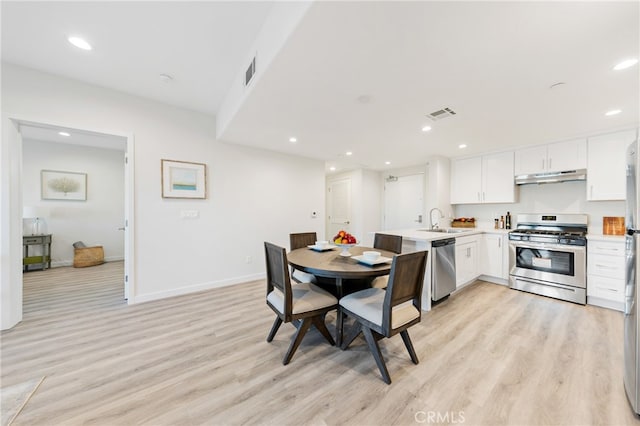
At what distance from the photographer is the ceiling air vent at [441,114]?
98.0 inches

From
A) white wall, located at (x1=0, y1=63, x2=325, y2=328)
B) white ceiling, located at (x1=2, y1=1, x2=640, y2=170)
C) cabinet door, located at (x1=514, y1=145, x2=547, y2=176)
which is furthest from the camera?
cabinet door, located at (x1=514, y1=145, x2=547, y2=176)

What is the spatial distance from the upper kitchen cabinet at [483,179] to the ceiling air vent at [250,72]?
4110mm

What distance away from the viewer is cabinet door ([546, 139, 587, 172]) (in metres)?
3.22

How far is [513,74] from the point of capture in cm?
183

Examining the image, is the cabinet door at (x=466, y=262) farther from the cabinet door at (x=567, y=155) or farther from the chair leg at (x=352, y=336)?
the chair leg at (x=352, y=336)

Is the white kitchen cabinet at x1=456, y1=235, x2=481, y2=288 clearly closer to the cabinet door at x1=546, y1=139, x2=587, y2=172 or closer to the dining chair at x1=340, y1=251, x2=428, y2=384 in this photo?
the cabinet door at x1=546, y1=139, x2=587, y2=172

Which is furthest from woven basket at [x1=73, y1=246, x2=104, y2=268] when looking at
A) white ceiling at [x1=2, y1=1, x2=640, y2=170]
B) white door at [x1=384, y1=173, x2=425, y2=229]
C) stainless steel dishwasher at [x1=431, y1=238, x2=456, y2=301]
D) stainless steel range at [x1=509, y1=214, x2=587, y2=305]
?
stainless steel range at [x1=509, y1=214, x2=587, y2=305]

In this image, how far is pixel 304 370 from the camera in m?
1.73

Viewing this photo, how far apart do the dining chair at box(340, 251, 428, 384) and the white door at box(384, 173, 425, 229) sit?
12.2ft

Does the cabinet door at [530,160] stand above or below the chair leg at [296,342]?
above

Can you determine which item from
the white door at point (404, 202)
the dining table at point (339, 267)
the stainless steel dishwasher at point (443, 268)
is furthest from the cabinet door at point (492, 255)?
the dining table at point (339, 267)

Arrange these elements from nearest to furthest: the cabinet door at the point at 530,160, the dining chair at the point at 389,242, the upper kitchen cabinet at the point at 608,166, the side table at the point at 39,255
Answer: the dining chair at the point at 389,242
the upper kitchen cabinet at the point at 608,166
the cabinet door at the point at 530,160
the side table at the point at 39,255

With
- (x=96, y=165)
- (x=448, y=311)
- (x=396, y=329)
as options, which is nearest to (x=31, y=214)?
(x=96, y=165)

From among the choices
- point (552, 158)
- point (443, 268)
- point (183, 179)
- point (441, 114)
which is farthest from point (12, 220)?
point (552, 158)
